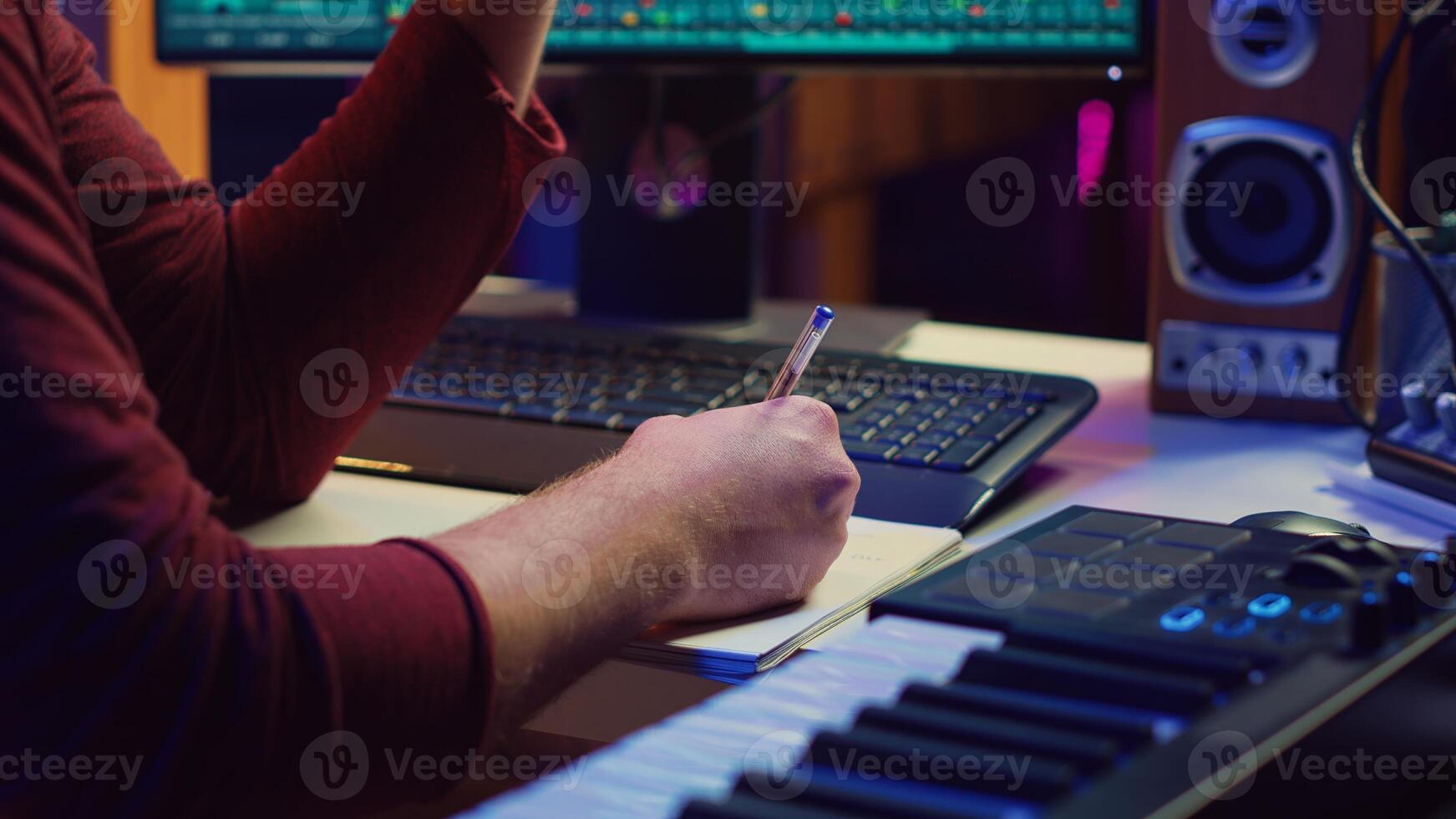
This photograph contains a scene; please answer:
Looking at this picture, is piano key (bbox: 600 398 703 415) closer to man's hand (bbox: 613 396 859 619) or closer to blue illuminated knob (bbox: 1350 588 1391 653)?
man's hand (bbox: 613 396 859 619)

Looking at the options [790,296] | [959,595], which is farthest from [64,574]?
[790,296]

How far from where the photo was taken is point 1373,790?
0.42 metres

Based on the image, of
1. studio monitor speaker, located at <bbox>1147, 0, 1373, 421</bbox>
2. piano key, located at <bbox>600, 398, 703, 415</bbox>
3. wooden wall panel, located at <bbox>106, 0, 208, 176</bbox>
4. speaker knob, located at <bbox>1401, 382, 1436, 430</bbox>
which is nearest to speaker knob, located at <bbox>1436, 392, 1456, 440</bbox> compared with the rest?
speaker knob, located at <bbox>1401, 382, 1436, 430</bbox>

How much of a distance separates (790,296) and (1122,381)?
81.5 inches

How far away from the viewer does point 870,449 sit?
708 millimetres

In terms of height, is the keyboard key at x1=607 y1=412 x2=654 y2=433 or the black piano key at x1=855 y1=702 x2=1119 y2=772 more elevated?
the black piano key at x1=855 y1=702 x2=1119 y2=772

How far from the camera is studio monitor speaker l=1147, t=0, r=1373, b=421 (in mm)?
872

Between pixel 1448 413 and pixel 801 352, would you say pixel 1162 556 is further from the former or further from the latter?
pixel 1448 413

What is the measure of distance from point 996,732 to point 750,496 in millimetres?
229

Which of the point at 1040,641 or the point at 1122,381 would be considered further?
the point at 1122,381

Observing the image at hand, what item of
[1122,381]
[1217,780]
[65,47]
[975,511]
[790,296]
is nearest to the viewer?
[1217,780]

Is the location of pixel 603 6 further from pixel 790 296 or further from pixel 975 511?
pixel 790 296

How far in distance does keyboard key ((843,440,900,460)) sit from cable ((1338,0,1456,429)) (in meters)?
0.28

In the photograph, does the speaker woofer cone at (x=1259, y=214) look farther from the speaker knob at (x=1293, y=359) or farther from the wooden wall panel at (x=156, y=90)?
the wooden wall panel at (x=156, y=90)
